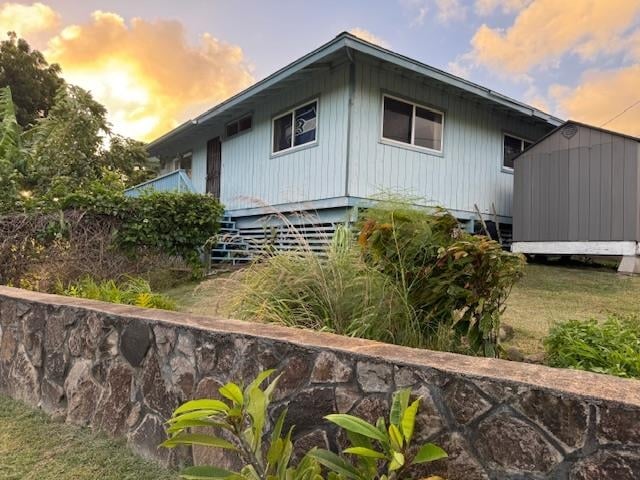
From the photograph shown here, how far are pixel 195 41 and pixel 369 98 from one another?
4880 mm

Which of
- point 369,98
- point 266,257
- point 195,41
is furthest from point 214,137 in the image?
point 266,257

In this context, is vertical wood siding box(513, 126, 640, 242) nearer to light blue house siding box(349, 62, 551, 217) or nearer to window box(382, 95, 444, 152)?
light blue house siding box(349, 62, 551, 217)

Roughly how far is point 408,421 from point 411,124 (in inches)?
317

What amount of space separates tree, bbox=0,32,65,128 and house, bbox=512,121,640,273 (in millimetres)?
22078

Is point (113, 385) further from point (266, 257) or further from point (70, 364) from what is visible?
point (266, 257)

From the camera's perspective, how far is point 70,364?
9.91ft

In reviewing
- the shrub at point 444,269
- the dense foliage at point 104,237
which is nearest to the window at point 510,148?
the dense foliage at point 104,237

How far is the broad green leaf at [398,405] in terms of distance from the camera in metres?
1.51

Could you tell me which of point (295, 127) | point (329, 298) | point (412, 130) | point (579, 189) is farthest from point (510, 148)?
point (329, 298)

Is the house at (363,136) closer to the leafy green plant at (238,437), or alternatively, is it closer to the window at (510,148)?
the window at (510,148)

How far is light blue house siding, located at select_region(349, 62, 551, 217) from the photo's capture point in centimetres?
802

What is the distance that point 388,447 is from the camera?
1461 millimetres

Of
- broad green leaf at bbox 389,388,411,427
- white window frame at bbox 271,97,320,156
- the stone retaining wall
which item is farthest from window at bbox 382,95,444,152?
broad green leaf at bbox 389,388,411,427

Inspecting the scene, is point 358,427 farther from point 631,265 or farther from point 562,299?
point 631,265
